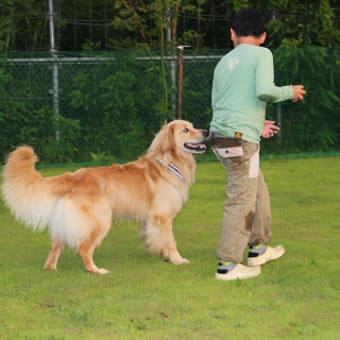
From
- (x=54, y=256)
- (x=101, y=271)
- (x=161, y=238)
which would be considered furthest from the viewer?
(x=161, y=238)

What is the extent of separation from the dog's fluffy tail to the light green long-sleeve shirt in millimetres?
1280

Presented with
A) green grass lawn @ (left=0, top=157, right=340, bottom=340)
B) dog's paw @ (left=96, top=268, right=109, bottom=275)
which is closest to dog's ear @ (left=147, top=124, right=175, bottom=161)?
green grass lawn @ (left=0, top=157, right=340, bottom=340)

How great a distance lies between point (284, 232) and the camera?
7.35m

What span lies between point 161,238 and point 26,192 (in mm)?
1114

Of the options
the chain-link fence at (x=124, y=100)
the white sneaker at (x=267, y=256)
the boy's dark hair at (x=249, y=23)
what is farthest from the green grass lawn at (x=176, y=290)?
the chain-link fence at (x=124, y=100)

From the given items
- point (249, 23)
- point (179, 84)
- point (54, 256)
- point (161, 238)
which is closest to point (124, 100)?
point (179, 84)

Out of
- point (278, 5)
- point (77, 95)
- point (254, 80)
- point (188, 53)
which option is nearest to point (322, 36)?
point (278, 5)

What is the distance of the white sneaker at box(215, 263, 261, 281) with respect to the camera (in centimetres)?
557

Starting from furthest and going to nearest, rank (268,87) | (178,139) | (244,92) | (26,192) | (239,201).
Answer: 1. (178,139)
2. (26,192)
3. (239,201)
4. (244,92)
5. (268,87)

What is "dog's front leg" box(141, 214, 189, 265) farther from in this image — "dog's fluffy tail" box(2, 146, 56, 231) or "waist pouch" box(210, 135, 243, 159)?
"waist pouch" box(210, 135, 243, 159)

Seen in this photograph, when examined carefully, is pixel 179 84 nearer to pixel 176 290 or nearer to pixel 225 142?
pixel 225 142

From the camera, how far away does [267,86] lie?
5.28 metres

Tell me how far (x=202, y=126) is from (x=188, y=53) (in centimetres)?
111

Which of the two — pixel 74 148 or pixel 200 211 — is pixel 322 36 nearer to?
pixel 74 148
